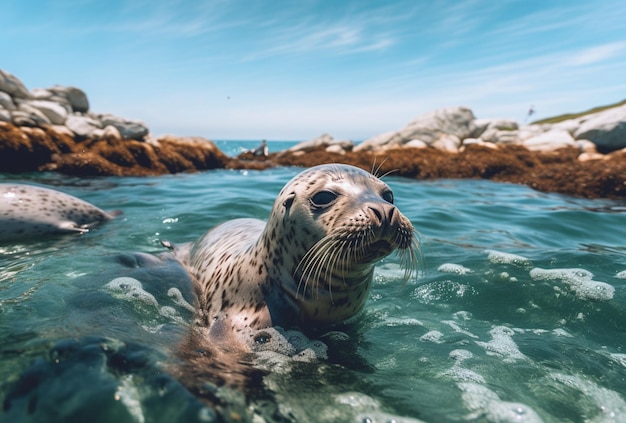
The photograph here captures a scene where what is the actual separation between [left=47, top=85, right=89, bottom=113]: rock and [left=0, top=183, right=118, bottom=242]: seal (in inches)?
648

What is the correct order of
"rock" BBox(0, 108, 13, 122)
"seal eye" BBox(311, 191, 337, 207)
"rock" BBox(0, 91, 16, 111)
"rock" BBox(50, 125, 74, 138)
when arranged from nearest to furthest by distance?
"seal eye" BBox(311, 191, 337, 207) < "rock" BBox(0, 108, 13, 122) < "rock" BBox(50, 125, 74, 138) < "rock" BBox(0, 91, 16, 111)

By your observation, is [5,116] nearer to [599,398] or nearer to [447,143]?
[599,398]

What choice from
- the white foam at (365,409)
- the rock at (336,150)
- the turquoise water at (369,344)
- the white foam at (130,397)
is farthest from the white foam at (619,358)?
the rock at (336,150)

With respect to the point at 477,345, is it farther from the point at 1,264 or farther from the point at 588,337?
the point at 1,264

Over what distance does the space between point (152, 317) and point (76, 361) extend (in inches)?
43.9

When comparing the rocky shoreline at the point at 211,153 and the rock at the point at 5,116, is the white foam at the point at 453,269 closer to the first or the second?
the rocky shoreline at the point at 211,153

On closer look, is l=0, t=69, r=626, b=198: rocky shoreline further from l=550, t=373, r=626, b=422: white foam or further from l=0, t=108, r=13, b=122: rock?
l=550, t=373, r=626, b=422: white foam

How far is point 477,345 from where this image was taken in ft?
9.29

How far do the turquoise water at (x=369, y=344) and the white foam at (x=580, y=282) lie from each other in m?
0.02

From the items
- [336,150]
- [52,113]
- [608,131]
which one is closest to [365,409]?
[52,113]

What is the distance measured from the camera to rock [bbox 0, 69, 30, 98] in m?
16.1

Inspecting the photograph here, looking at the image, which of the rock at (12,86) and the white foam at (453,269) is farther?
the rock at (12,86)

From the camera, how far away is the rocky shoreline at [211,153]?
11.5 m

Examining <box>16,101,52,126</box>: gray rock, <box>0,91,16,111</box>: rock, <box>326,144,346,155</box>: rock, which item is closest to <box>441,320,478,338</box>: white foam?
<box>16,101,52,126</box>: gray rock
